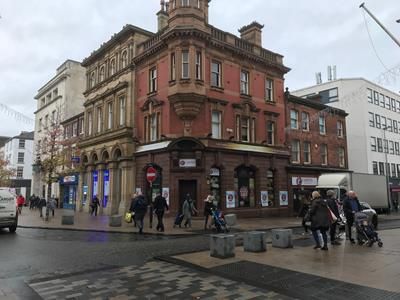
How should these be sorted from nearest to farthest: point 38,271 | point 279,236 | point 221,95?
1. point 38,271
2. point 279,236
3. point 221,95

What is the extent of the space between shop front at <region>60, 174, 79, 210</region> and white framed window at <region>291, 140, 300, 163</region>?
72.3ft

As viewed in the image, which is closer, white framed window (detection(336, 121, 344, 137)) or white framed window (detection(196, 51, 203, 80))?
white framed window (detection(196, 51, 203, 80))

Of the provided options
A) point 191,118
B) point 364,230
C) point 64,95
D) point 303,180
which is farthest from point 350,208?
point 64,95

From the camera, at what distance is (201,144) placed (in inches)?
933

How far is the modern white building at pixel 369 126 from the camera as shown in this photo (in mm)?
44750

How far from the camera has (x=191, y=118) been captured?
958 inches

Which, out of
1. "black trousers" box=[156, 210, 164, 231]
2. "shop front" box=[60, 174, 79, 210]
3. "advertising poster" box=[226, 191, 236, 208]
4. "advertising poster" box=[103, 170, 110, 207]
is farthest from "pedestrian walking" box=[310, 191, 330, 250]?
"shop front" box=[60, 174, 79, 210]

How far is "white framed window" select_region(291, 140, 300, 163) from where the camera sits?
1282 inches

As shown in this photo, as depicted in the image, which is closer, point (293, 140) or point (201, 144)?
point (201, 144)

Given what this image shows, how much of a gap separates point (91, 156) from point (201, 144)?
14320 mm

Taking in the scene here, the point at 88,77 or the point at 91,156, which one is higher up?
the point at 88,77

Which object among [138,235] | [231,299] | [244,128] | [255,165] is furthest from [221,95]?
[231,299]

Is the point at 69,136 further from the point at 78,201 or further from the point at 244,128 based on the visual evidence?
the point at 244,128

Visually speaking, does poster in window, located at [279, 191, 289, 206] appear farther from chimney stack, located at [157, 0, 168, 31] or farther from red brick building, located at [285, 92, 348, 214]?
chimney stack, located at [157, 0, 168, 31]
